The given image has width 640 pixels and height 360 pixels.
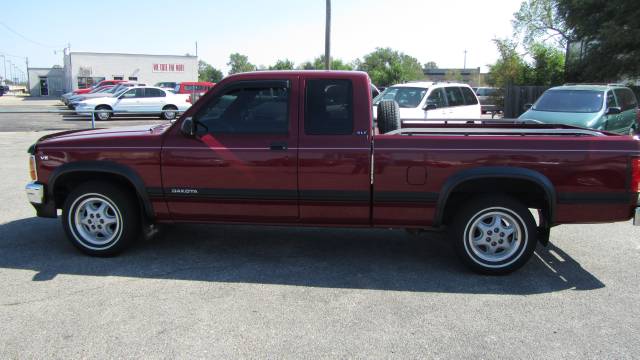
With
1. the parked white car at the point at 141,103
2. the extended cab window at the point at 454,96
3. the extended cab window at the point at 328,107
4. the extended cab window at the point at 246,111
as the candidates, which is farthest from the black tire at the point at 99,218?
the parked white car at the point at 141,103

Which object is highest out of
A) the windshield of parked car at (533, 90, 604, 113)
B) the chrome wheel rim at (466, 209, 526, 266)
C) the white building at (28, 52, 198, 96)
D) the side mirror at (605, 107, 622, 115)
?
the white building at (28, 52, 198, 96)

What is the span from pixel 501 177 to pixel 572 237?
7.10ft

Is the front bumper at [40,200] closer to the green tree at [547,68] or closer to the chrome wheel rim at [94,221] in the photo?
the chrome wheel rim at [94,221]

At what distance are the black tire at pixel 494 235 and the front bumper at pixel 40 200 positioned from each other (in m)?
3.98

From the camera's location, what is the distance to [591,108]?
11891 mm

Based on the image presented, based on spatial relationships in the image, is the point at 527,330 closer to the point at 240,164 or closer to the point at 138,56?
the point at 240,164

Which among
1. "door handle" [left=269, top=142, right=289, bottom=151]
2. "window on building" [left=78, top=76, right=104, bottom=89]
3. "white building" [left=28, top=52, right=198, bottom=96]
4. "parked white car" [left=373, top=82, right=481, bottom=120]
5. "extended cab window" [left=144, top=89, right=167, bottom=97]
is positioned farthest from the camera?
"white building" [left=28, top=52, right=198, bottom=96]

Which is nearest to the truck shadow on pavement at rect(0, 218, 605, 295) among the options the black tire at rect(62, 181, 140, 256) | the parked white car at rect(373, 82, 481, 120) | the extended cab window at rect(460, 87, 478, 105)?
the black tire at rect(62, 181, 140, 256)

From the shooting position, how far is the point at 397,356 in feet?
11.0

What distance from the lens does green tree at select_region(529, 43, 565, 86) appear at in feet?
78.4

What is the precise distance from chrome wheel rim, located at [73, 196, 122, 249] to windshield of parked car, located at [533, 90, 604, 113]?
427 inches

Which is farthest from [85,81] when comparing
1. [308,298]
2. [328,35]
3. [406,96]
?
[308,298]

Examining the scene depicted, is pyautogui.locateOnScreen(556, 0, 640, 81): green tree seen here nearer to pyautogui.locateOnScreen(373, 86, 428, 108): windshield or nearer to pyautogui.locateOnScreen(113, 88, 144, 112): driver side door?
pyautogui.locateOnScreen(373, 86, 428, 108): windshield

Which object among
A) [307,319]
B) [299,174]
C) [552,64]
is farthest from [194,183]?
[552,64]
